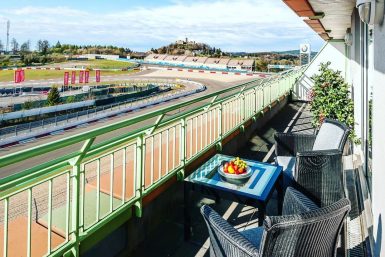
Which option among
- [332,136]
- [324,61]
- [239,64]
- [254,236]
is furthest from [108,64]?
[254,236]

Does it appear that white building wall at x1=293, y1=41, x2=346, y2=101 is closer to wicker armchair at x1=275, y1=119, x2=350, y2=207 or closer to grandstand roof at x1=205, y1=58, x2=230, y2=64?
wicker armchair at x1=275, y1=119, x2=350, y2=207

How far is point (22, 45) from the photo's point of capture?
167875 millimetres

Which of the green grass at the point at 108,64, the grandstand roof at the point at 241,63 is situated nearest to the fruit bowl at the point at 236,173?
the green grass at the point at 108,64

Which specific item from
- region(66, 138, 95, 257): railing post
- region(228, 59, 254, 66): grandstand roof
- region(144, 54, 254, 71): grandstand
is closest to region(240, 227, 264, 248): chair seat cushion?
region(66, 138, 95, 257): railing post

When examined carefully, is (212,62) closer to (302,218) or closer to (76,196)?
(76,196)

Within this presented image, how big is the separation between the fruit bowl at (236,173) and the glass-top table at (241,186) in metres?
0.05

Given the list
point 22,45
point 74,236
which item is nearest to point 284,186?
point 74,236

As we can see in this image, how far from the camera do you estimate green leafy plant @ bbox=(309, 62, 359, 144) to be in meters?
6.64

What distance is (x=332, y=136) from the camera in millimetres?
4117

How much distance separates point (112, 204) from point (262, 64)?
10346cm

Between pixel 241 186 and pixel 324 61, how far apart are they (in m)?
14.0

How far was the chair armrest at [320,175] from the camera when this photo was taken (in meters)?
3.46

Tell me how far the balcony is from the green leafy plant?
Answer: 268 centimetres

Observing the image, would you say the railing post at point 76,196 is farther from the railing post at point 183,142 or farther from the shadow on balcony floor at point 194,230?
the railing post at point 183,142
